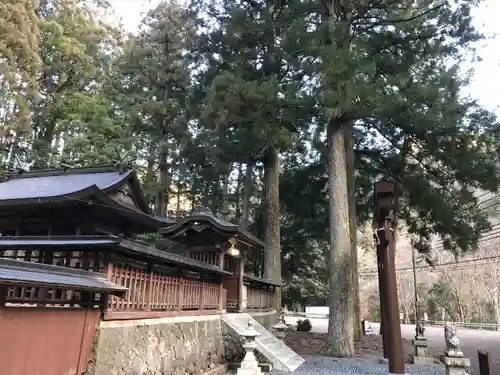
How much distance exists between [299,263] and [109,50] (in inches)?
679

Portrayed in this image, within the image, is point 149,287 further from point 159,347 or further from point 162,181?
point 162,181

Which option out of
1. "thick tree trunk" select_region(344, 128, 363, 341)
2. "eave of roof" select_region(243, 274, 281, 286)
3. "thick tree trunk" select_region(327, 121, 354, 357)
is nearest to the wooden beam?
"eave of roof" select_region(243, 274, 281, 286)

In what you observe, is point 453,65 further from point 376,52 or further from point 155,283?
point 155,283

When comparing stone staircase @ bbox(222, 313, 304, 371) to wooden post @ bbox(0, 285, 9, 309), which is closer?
wooden post @ bbox(0, 285, 9, 309)

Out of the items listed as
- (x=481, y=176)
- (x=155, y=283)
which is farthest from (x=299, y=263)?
(x=155, y=283)

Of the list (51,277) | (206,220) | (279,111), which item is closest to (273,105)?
(279,111)

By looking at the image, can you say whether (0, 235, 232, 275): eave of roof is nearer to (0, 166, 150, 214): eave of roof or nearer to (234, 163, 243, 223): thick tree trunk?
(0, 166, 150, 214): eave of roof

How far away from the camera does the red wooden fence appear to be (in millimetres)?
6660

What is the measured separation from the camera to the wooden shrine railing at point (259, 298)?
13438 millimetres

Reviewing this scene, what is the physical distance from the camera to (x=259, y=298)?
14.6 meters

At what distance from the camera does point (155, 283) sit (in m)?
7.68

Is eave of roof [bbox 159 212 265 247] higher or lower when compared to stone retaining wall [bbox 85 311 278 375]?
higher

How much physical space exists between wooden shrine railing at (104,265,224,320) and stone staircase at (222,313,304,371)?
73 centimetres

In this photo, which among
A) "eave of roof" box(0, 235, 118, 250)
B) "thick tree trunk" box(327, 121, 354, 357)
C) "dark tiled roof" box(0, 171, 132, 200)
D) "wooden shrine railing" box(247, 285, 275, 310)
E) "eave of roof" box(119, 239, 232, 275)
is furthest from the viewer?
"wooden shrine railing" box(247, 285, 275, 310)
